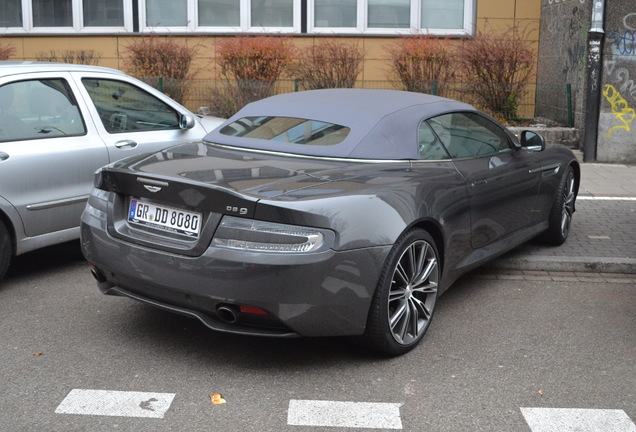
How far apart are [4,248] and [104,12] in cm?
1165

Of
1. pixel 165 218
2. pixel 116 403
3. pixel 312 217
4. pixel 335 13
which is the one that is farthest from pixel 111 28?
pixel 116 403

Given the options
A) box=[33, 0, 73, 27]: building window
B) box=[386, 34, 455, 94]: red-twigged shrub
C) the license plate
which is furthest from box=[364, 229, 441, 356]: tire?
box=[33, 0, 73, 27]: building window

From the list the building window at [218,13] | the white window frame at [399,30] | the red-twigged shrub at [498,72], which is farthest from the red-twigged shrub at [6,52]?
the red-twigged shrub at [498,72]

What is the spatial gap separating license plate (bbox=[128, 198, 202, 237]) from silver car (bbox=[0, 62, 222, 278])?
163 cm

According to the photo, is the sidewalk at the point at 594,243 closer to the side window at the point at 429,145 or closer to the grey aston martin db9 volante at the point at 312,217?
the grey aston martin db9 volante at the point at 312,217

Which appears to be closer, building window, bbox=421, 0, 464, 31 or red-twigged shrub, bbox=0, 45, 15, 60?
red-twigged shrub, bbox=0, 45, 15, 60

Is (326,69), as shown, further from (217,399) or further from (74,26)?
(217,399)

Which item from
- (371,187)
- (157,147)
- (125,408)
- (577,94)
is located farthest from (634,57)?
(125,408)

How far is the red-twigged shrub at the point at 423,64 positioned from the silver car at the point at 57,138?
7.73 metres

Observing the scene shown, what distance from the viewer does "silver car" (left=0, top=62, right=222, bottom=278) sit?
241 inches

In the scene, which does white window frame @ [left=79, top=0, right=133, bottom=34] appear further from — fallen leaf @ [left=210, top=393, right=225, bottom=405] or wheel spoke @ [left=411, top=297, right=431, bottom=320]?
fallen leaf @ [left=210, top=393, right=225, bottom=405]

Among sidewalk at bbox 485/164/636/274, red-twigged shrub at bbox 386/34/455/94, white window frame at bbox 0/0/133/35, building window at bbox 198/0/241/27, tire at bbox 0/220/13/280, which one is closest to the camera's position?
tire at bbox 0/220/13/280

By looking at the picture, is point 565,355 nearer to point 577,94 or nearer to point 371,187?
point 371,187

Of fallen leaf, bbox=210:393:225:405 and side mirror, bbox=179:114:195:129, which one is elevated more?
side mirror, bbox=179:114:195:129
